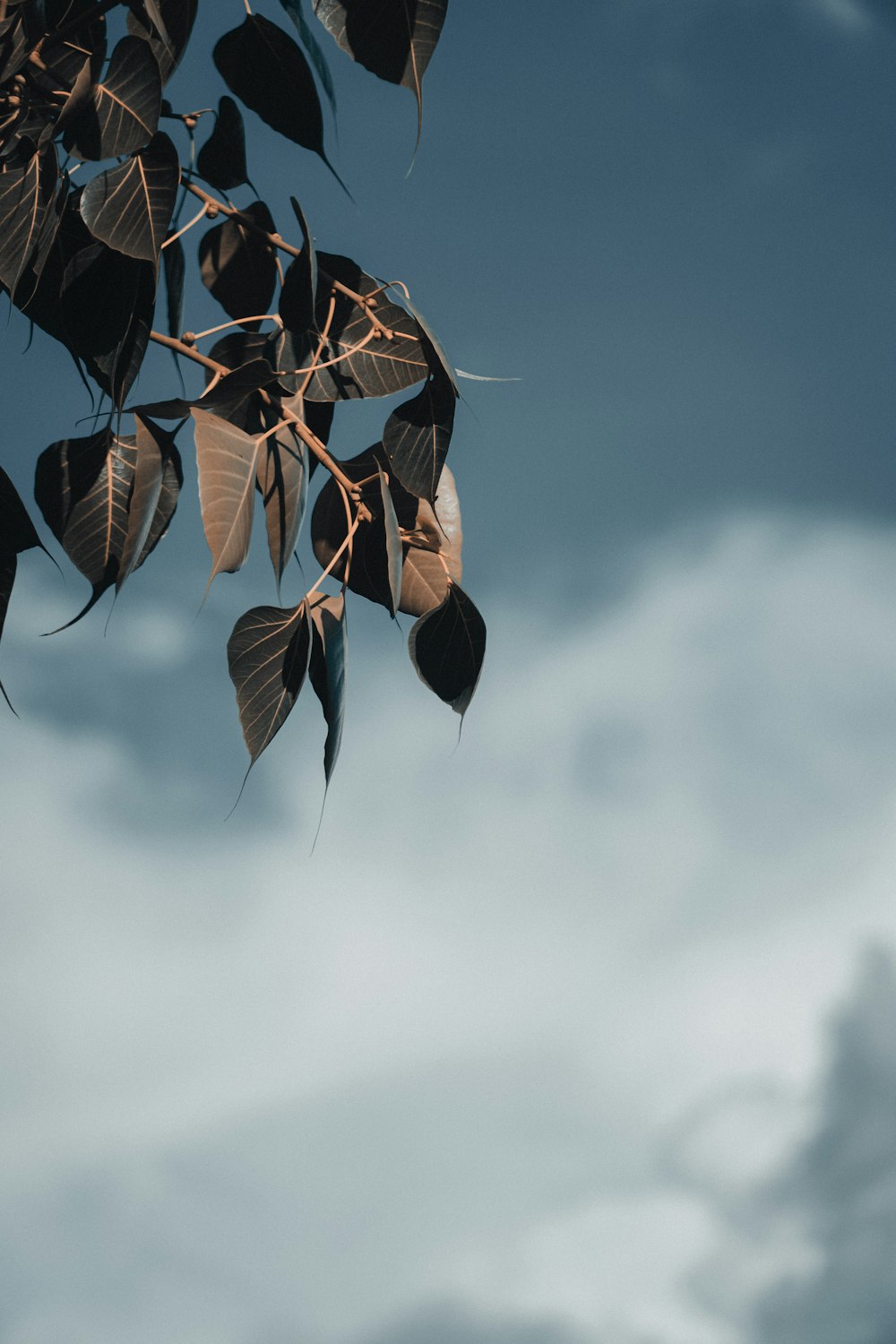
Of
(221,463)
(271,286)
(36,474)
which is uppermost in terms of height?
(271,286)

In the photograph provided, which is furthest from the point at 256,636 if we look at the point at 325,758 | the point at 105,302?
the point at 105,302

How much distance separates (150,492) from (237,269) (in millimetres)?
318

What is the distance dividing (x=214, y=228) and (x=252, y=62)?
0.17 metres

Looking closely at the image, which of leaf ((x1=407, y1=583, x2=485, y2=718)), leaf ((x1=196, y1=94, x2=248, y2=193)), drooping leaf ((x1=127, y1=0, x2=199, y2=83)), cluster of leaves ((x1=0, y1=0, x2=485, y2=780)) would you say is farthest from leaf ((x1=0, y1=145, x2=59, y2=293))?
leaf ((x1=407, y1=583, x2=485, y2=718))

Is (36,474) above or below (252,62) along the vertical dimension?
below

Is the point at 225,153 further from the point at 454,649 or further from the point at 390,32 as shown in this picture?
the point at 454,649

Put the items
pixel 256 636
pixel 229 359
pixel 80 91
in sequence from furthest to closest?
pixel 229 359 < pixel 256 636 < pixel 80 91

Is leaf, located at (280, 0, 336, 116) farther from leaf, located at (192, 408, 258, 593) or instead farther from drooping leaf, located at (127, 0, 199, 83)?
leaf, located at (192, 408, 258, 593)

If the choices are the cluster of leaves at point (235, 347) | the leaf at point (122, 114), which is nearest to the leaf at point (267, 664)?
the cluster of leaves at point (235, 347)

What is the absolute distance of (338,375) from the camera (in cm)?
100

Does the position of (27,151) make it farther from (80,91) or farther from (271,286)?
(271,286)

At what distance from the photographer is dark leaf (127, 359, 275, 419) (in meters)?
0.84

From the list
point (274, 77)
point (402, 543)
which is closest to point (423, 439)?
point (402, 543)

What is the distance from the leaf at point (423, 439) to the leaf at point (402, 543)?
0.03 meters
